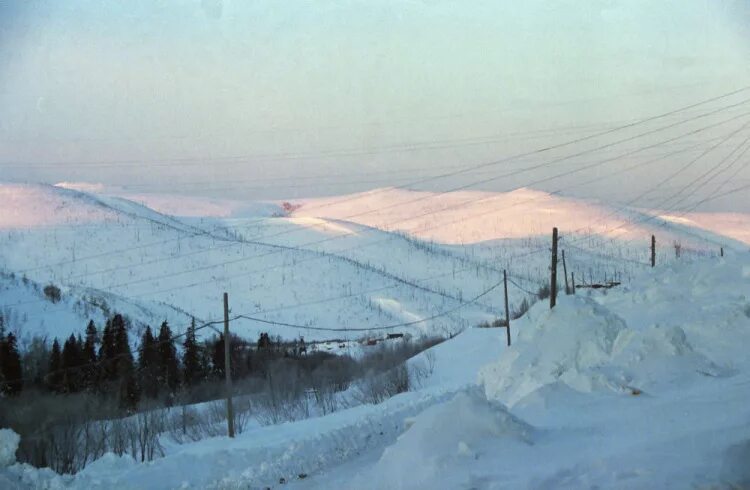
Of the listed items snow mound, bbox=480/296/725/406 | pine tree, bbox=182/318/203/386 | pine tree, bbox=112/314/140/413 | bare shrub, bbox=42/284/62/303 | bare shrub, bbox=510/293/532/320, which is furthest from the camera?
bare shrub, bbox=42/284/62/303

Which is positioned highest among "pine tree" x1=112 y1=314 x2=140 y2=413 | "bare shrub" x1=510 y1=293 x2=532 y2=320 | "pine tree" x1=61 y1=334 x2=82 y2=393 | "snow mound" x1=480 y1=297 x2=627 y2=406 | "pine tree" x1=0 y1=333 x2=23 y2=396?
"snow mound" x1=480 y1=297 x2=627 y2=406

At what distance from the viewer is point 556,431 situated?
12.4m

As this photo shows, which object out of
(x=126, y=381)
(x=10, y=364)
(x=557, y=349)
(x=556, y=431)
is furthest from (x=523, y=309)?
(x=556, y=431)

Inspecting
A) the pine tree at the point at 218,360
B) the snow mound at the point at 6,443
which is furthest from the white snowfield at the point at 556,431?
the pine tree at the point at 218,360

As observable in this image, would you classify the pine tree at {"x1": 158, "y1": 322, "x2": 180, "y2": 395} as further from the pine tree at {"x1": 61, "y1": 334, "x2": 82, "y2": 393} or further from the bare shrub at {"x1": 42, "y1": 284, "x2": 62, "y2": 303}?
the bare shrub at {"x1": 42, "y1": 284, "x2": 62, "y2": 303}

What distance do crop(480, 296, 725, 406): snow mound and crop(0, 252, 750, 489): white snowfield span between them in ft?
0.13

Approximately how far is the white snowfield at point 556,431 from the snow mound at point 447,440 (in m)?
0.02

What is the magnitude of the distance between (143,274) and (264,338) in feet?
253

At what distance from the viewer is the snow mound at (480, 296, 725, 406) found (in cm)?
1664

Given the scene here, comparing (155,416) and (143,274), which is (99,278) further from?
(155,416)

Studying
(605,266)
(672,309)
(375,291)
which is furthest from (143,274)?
(672,309)

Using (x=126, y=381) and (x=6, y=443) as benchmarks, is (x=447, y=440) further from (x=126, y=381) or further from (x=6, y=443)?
(x=126, y=381)

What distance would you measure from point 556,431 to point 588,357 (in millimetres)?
9533

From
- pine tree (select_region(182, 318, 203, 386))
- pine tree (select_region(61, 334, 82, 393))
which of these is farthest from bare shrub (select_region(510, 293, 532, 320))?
pine tree (select_region(61, 334, 82, 393))
